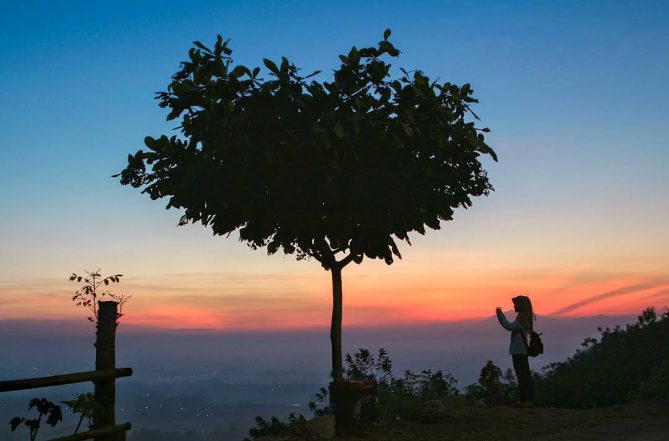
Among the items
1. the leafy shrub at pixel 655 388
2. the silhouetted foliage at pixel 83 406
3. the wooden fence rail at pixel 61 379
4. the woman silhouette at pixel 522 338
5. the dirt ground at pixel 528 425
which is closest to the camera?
the wooden fence rail at pixel 61 379

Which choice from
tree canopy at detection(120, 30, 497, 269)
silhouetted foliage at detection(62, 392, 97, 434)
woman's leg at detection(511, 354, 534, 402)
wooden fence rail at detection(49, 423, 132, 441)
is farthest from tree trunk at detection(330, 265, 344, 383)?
silhouetted foliage at detection(62, 392, 97, 434)

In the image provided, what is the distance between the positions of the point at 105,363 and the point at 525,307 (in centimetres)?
1068

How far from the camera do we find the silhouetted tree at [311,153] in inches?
529

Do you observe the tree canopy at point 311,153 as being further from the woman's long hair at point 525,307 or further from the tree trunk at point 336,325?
the woman's long hair at point 525,307

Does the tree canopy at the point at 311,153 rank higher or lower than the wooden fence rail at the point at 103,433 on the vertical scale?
higher

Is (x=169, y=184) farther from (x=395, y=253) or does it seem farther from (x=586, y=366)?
(x=586, y=366)

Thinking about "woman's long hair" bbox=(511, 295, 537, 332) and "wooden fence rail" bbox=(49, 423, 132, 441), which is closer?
"wooden fence rail" bbox=(49, 423, 132, 441)

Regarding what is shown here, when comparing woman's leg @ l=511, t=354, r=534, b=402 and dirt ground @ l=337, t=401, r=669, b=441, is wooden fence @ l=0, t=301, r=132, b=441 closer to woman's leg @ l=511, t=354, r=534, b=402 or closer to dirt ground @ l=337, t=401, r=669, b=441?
dirt ground @ l=337, t=401, r=669, b=441

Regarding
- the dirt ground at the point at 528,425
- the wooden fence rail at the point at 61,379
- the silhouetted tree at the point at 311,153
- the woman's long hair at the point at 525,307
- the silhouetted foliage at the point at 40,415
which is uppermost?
the silhouetted tree at the point at 311,153

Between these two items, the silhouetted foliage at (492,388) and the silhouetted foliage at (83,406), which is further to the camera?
the silhouetted foliage at (492,388)

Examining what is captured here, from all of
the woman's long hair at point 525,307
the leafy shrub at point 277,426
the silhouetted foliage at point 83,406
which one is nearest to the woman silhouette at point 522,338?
the woman's long hair at point 525,307

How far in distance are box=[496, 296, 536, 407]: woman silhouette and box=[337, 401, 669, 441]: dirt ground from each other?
0.51m

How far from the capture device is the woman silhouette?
1694cm

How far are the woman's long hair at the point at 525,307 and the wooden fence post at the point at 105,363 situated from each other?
1036 cm
